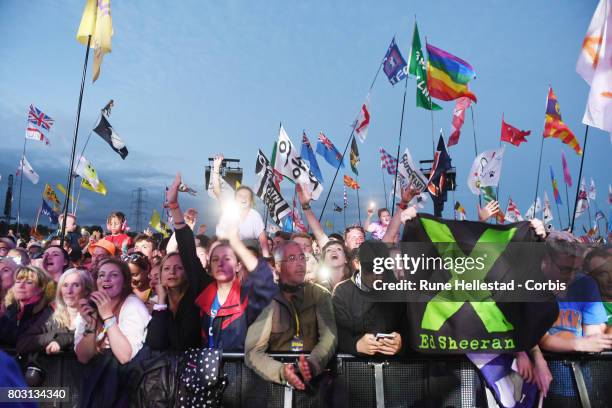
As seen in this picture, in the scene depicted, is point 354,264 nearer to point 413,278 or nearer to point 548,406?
point 413,278

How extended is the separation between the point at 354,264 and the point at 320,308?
2300 mm

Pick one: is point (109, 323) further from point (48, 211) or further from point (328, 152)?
point (48, 211)

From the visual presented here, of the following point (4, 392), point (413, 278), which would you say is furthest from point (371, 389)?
point (4, 392)

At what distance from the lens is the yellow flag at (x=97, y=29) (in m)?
9.12

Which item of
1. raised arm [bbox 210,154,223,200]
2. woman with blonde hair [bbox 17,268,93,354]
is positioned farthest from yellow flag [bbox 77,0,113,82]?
woman with blonde hair [bbox 17,268,93,354]

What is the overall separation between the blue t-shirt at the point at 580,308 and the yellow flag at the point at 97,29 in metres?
8.80

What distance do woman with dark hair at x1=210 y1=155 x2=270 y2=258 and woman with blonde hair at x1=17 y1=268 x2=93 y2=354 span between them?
5.44 ft

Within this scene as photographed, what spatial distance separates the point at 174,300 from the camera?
4.15 metres

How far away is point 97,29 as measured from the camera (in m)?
9.27

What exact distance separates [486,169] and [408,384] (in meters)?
Result: 10.9

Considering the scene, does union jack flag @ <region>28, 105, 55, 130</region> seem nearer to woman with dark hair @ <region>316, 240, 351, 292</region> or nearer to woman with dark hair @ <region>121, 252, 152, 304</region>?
woman with dark hair @ <region>121, 252, 152, 304</region>

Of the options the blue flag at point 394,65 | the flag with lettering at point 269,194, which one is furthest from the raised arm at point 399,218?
the blue flag at point 394,65

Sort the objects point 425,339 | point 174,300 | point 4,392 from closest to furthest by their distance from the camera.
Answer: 1. point 4,392
2. point 425,339
3. point 174,300

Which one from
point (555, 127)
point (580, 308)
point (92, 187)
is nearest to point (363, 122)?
point (555, 127)
